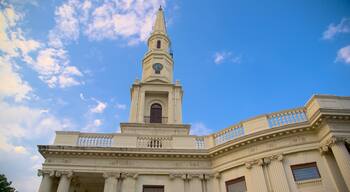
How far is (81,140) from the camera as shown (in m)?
19.1

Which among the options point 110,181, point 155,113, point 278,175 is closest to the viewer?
point 278,175

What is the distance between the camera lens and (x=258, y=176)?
52.7 feet

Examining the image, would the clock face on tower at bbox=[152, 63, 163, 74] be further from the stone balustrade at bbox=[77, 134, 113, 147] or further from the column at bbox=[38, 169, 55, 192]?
the column at bbox=[38, 169, 55, 192]

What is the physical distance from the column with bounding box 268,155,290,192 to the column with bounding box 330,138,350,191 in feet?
9.89

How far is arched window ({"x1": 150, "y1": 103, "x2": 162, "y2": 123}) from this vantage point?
27.4m

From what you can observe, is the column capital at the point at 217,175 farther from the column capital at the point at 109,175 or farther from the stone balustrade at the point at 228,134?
the column capital at the point at 109,175

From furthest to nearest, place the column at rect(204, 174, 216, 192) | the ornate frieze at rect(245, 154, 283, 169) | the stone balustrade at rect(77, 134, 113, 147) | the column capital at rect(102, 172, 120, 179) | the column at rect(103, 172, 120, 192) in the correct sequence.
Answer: the stone balustrade at rect(77, 134, 113, 147), the column at rect(204, 174, 216, 192), the column capital at rect(102, 172, 120, 179), the column at rect(103, 172, 120, 192), the ornate frieze at rect(245, 154, 283, 169)

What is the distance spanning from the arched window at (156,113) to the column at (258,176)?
12.9 meters

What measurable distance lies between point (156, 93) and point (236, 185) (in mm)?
15042

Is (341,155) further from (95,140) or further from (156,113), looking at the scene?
(156,113)

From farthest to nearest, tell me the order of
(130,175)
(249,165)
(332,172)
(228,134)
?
(228,134)
(130,175)
(249,165)
(332,172)

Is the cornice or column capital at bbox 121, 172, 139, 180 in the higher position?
the cornice

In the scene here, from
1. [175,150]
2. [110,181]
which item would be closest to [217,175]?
[175,150]

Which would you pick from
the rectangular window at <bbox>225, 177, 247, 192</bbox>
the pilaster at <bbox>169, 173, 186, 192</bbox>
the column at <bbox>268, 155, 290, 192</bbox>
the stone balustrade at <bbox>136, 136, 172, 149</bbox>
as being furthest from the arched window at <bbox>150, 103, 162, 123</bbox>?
the column at <bbox>268, 155, 290, 192</bbox>
